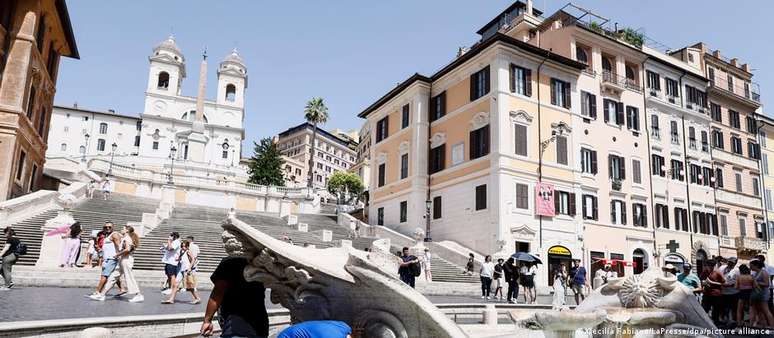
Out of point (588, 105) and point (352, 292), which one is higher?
point (588, 105)

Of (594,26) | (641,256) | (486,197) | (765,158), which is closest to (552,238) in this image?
(486,197)

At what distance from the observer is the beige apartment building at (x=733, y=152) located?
39125 mm

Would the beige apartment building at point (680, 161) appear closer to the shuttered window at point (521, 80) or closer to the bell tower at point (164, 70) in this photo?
the shuttered window at point (521, 80)

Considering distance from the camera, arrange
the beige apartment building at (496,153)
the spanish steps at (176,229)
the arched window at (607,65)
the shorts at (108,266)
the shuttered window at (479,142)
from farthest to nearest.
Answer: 1. the arched window at (607,65)
2. the shuttered window at (479,142)
3. the beige apartment building at (496,153)
4. the spanish steps at (176,229)
5. the shorts at (108,266)

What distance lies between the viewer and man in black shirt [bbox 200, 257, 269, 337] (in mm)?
4195

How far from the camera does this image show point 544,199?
2872 cm

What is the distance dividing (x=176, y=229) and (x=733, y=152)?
41901mm

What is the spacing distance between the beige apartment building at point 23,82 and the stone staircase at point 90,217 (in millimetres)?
3619

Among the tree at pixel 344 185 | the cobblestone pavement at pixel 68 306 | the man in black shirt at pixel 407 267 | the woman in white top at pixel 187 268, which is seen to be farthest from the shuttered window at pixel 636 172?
the tree at pixel 344 185

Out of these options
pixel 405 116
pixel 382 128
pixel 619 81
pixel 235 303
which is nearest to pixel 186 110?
pixel 382 128

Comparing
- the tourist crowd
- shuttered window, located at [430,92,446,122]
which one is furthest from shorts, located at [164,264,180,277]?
shuttered window, located at [430,92,446,122]

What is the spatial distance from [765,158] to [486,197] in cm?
3309

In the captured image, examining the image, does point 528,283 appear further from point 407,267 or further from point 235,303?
point 235,303

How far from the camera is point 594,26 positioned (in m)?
35.6
